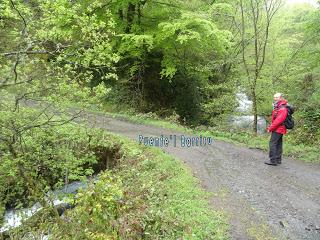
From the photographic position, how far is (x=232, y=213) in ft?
22.7

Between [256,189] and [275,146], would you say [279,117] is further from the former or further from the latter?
[256,189]

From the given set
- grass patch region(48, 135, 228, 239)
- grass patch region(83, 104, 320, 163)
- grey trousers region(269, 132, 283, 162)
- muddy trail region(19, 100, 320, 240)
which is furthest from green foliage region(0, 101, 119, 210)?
grass patch region(83, 104, 320, 163)

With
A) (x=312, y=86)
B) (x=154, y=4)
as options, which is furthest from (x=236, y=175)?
(x=154, y=4)

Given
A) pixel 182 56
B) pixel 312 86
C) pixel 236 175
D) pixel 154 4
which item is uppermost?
pixel 154 4

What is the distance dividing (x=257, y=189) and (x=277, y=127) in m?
2.30

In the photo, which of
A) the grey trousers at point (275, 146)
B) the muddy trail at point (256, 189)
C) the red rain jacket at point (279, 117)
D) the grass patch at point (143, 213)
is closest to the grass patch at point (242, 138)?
the muddy trail at point (256, 189)

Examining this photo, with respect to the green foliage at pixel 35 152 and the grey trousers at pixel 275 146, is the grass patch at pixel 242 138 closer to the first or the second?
the grey trousers at pixel 275 146

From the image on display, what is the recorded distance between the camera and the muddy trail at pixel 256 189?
642 cm

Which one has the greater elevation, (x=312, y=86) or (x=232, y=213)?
(x=312, y=86)

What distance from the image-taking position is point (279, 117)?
31.8 ft

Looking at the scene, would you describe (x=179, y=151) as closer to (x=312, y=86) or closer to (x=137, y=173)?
(x=137, y=173)

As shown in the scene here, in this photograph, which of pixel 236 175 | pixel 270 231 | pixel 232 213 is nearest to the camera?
pixel 270 231

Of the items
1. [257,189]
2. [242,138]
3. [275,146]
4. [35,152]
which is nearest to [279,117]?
[275,146]

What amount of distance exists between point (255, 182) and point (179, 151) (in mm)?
3128
